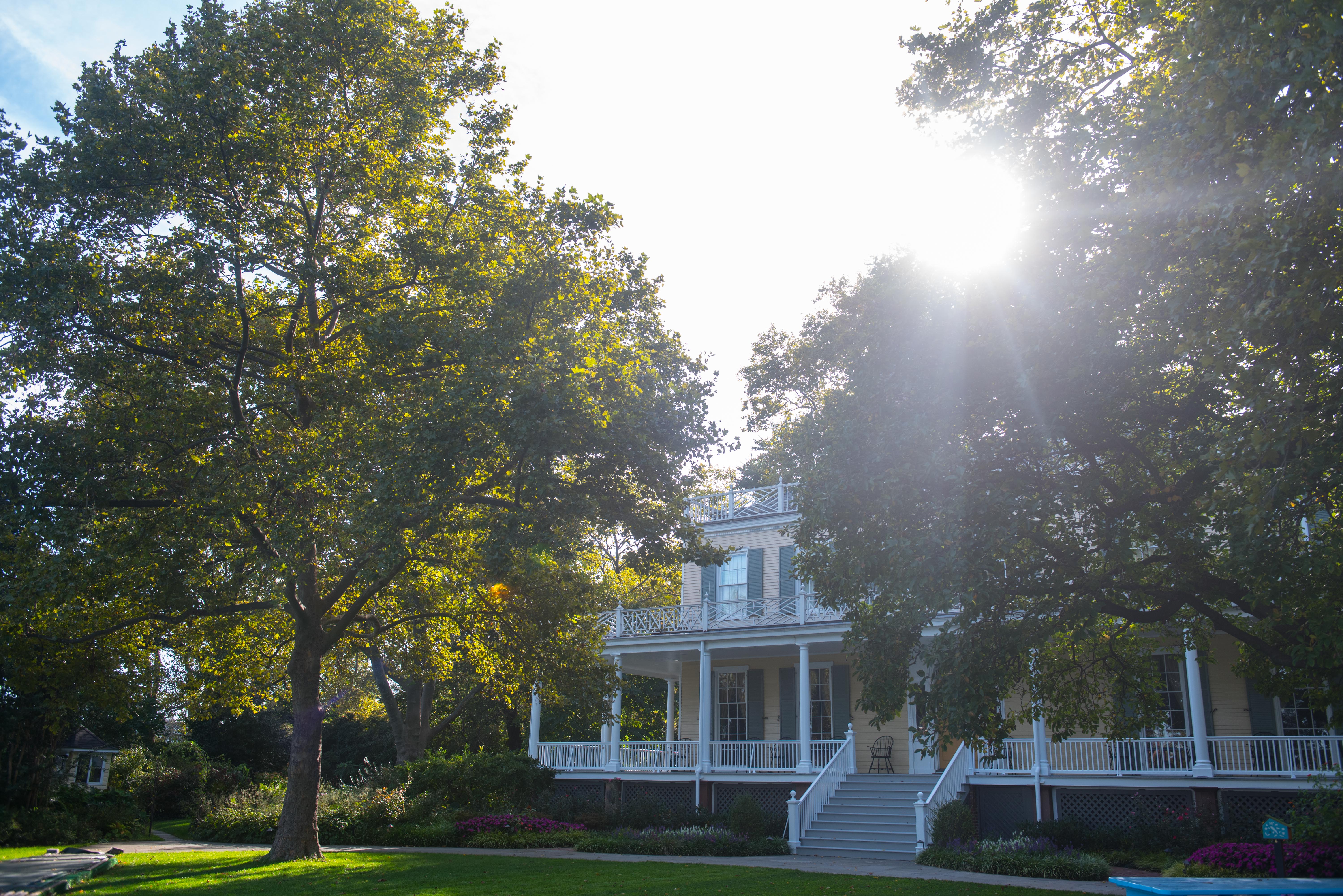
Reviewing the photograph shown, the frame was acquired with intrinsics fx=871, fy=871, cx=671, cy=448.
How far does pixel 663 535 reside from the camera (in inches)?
561

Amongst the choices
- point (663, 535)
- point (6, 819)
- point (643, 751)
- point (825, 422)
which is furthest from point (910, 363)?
point (6, 819)

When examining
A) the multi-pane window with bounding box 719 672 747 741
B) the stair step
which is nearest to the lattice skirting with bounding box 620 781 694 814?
the multi-pane window with bounding box 719 672 747 741

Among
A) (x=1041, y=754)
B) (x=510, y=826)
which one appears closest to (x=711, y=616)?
(x=510, y=826)

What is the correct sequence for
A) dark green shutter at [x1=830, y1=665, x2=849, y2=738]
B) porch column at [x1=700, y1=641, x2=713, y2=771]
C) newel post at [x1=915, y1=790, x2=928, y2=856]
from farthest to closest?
dark green shutter at [x1=830, y1=665, x2=849, y2=738] < porch column at [x1=700, y1=641, x2=713, y2=771] < newel post at [x1=915, y1=790, x2=928, y2=856]

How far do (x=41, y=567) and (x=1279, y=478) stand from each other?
1494 cm

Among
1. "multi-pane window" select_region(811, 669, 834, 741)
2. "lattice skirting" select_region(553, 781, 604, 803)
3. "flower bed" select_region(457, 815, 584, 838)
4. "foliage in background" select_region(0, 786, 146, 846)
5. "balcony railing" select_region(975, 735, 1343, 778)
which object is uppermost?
"multi-pane window" select_region(811, 669, 834, 741)

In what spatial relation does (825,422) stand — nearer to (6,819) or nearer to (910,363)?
(910,363)

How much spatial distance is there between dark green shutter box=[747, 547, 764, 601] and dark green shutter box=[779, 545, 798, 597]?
0.54 meters

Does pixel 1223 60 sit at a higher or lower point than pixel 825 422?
higher

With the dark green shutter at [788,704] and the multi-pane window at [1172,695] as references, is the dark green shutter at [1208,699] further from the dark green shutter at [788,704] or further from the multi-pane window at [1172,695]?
the dark green shutter at [788,704]

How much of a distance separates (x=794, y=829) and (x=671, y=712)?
9.52 m

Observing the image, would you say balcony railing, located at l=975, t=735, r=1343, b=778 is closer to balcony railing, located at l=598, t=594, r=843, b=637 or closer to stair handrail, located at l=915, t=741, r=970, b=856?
stair handrail, located at l=915, t=741, r=970, b=856

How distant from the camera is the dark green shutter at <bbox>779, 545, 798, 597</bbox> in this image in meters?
22.7

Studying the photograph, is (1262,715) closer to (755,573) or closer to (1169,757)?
(1169,757)
